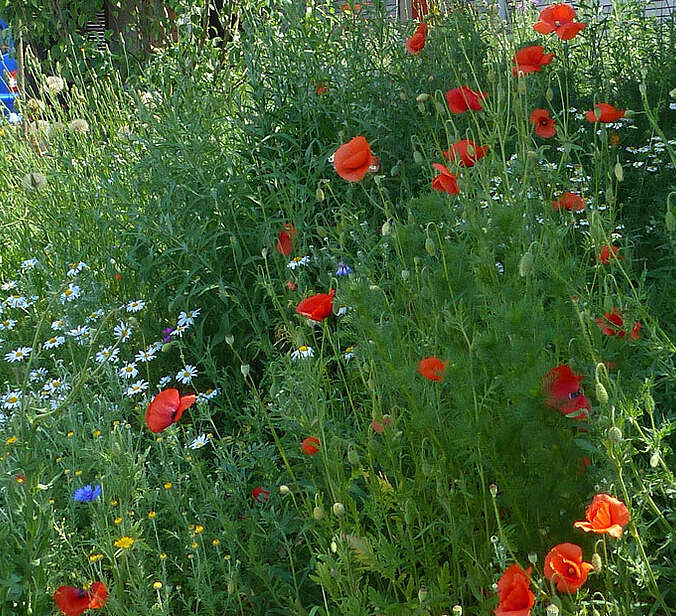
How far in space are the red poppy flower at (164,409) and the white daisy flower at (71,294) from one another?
1.49m

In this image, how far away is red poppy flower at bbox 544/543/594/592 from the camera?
53.0 inches

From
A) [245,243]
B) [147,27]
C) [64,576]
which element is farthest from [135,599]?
[147,27]

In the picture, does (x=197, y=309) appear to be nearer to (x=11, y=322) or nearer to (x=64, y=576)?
(x=11, y=322)

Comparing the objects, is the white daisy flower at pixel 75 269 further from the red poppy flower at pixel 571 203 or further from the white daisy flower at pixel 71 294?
the red poppy flower at pixel 571 203

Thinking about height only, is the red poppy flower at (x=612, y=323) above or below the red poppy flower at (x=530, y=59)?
below

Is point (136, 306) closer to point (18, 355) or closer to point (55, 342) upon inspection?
point (55, 342)

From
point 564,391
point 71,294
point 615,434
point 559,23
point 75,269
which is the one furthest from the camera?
point 75,269

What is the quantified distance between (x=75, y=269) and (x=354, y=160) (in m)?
1.63

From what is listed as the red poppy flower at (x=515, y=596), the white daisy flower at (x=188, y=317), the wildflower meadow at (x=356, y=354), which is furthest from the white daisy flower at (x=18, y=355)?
the red poppy flower at (x=515, y=596)

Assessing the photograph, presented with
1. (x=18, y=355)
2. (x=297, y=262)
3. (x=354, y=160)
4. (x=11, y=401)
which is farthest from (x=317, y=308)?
(x=18, y=355)

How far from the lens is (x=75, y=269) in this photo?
3381 mm

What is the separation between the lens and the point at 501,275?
228 centimetres

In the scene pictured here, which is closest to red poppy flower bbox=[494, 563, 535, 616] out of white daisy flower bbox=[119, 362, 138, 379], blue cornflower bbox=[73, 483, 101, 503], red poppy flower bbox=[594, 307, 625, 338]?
red poppy flower bbox=[594, 307, 625, 338]

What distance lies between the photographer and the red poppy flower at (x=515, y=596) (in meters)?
1.30
